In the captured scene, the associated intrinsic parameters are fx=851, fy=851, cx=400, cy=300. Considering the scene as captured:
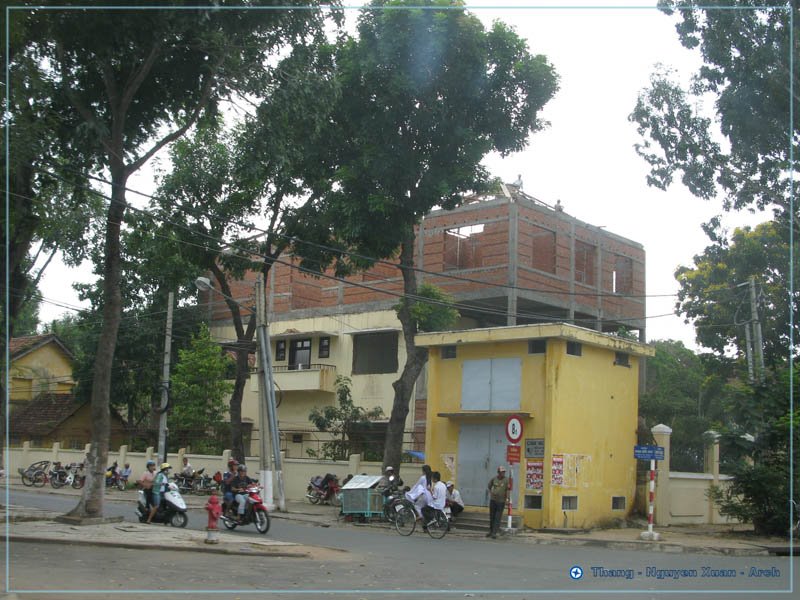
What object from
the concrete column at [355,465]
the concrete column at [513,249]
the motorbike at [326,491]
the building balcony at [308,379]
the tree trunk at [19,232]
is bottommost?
the motorbike at [326,491]

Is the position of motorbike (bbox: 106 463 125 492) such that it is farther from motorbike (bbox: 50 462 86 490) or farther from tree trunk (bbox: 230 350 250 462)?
tree trunk (bbox: 230 350 250 462)

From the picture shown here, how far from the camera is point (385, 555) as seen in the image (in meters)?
15.4

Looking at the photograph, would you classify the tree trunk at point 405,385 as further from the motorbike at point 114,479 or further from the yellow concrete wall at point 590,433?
the motorbike at point 114,479

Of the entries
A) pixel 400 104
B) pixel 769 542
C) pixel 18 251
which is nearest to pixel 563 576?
pixel 769 542

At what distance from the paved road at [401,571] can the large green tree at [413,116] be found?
36.0 feet

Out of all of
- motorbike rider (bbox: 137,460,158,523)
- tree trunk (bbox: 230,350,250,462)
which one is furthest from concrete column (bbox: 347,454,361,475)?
motorbike rider (bbox: 137,460,158,523)

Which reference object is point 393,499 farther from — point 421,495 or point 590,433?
point 590,433

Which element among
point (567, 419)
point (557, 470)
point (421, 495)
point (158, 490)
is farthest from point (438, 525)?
point (158, 490)

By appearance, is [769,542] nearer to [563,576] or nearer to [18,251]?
[563,576]

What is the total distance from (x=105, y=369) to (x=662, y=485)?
15571mm

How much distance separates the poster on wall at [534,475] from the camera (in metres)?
22.4

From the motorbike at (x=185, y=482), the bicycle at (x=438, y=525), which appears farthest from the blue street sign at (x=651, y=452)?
the motorbike at (x=185, y=482)

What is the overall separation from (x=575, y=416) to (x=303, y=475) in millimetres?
12515

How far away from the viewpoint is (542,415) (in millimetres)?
22859
